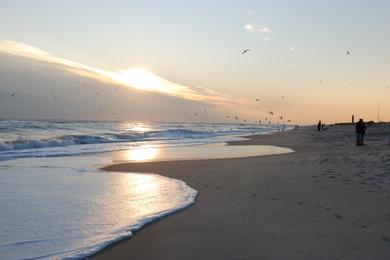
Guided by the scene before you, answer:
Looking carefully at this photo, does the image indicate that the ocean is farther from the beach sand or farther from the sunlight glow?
the sunlight glow

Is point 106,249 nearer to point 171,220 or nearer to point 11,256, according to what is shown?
point 11,256

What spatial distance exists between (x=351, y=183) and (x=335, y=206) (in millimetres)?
2785

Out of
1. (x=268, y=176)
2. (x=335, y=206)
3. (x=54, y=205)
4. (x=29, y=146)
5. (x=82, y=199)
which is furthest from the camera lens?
(x=29, y=146)

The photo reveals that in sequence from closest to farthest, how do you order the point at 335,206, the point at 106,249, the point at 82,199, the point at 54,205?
the point at 106,249
the point at 335,206
the point at 54,205
the point at 82,199

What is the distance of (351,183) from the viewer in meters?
10.5

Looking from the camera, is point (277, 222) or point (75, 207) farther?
point (75, 207)

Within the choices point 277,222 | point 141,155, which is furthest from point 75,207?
point 141,155

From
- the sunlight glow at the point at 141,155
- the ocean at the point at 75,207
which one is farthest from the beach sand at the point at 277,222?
the sunlight glow at the point at 141,155

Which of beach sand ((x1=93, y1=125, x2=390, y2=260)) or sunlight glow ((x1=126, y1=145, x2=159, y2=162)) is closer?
beach sand ((x1=93, y1=125, x2=390, y2=260))

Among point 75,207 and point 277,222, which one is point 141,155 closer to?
point 75,207

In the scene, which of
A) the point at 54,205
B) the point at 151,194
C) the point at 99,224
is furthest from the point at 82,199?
the point at 99,224

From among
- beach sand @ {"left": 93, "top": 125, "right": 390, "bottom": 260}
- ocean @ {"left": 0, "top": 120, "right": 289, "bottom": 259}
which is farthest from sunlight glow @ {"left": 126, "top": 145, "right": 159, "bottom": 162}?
beach sand @ {"left": 93, "top": 125, "right": 390, "bottom": 260}

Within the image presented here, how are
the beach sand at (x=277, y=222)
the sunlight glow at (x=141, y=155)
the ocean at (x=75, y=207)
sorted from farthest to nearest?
1. the sunlight glow at (x=141, y=155)
2. the ocean at (x=75, y=207)
3. the beach sand at (x=277, y=222)

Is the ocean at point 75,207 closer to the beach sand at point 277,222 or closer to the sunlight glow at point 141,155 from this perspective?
the beach sand at point 277,222
